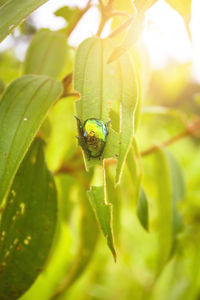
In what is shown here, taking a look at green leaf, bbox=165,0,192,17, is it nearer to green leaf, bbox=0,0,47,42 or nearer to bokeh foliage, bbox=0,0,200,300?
bokeh foliage, bbox=0,0,200,300

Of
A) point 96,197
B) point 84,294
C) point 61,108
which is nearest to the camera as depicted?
point 96,197

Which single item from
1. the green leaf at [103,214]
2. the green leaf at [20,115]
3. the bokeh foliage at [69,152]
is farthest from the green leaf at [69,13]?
the green leaf at [103,214]

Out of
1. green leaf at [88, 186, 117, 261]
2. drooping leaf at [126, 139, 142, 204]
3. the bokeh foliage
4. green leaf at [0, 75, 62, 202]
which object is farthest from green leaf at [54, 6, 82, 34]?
green leaf at [88, 186, 117, 261]

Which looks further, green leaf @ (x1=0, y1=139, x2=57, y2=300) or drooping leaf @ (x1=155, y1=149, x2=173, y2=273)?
drooping leaf @ (x1=155, y1=149, x2=173, y2=273)

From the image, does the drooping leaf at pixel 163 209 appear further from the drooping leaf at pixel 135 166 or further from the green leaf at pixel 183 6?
the green leaf at pixel 183 6

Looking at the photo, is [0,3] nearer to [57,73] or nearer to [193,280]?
[57,73]

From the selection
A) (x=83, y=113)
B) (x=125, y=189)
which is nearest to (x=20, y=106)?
(x=83, y=113)
